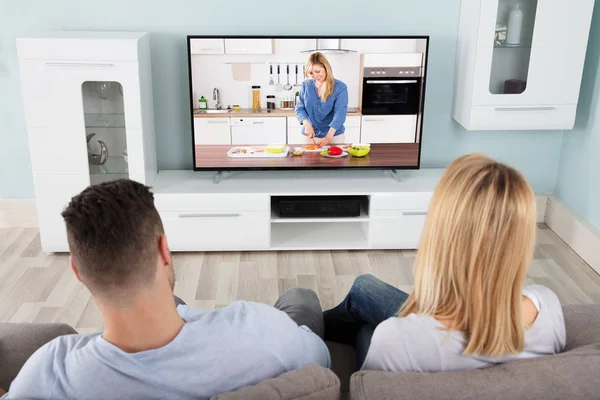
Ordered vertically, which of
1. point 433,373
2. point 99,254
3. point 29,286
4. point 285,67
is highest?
point 285,67

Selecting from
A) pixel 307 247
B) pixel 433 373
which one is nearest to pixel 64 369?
pixel 433 373

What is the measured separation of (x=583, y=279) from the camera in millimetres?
3557

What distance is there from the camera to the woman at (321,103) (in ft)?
12.2

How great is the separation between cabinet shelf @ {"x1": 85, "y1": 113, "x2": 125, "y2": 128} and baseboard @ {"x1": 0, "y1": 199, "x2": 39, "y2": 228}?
2.90 feet

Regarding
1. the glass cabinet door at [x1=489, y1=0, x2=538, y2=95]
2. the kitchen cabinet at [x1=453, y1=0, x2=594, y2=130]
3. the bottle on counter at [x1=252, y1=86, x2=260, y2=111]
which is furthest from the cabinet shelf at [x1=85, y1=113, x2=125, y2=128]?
the glass cabinet door at [x1=489, y1=0, x2=538, y2=95]

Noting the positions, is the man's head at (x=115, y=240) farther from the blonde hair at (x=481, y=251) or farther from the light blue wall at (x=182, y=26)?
the light blue wall at (x=182, y=26)

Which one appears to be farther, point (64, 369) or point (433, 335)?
point (433, 335)

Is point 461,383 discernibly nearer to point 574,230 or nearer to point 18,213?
point 574,230

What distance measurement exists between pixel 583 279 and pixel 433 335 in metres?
2.41

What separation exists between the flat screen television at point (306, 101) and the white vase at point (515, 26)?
19.2 inches

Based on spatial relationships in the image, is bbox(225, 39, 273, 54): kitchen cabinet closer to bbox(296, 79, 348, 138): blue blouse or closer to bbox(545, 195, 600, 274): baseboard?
bbox(296, 79, 348, 138): blue blouse

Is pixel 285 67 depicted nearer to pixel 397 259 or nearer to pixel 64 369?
pixel 397 259

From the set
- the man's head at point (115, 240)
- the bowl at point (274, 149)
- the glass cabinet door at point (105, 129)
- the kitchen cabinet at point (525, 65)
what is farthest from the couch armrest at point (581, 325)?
the glass cabinet door at point (105, 129)

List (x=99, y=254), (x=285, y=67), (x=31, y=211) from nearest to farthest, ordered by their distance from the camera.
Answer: (x=99, y=254), (x=285, y=67), (x=31, y=211)
